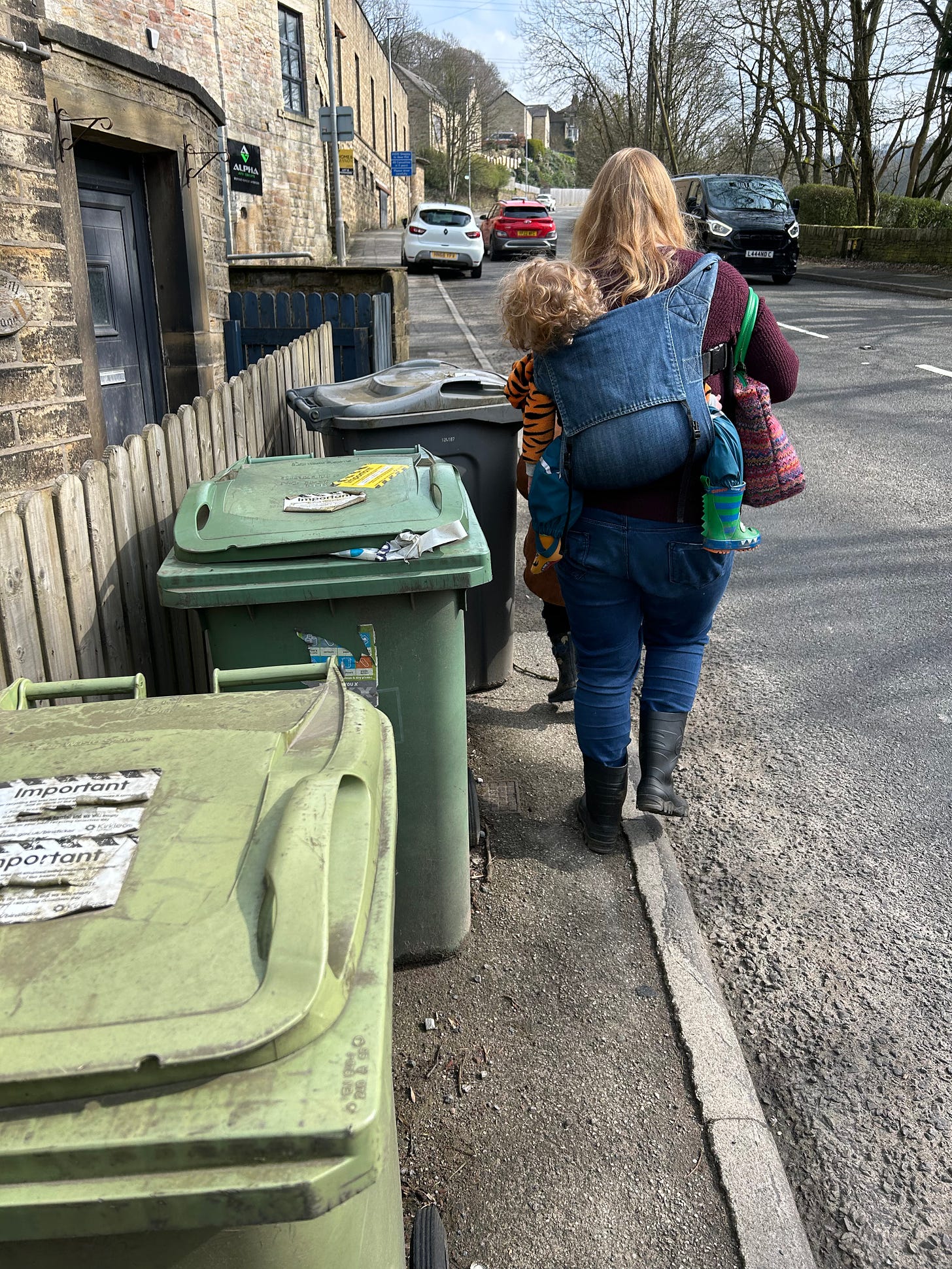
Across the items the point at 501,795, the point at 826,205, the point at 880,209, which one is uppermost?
the point at 826,205

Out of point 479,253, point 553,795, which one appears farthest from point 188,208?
point 479,253

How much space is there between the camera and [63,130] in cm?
611

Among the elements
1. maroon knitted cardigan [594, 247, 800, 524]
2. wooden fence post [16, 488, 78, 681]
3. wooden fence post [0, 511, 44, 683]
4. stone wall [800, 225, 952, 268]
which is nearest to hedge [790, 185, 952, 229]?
stone wall [800, 225, 952, 268]

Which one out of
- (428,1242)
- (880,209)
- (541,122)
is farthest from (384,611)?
(541,122)

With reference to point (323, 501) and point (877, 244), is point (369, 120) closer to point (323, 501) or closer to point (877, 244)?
point (877, 244)

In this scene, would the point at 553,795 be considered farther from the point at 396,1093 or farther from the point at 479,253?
the point at 479,253

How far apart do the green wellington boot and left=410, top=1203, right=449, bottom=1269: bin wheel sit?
1816 millimetres

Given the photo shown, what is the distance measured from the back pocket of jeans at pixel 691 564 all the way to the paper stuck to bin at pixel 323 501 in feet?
3.04

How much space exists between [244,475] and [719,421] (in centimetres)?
144

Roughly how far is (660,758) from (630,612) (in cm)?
53

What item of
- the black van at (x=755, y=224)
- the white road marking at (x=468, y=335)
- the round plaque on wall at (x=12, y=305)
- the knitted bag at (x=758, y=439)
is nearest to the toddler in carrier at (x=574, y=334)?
the knitted bag at (x=758, y=439)

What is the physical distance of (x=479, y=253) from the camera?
24.0m

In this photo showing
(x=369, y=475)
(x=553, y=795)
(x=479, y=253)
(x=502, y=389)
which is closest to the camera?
(x=369, y=475)

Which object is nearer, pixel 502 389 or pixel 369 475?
pixel 369 475
